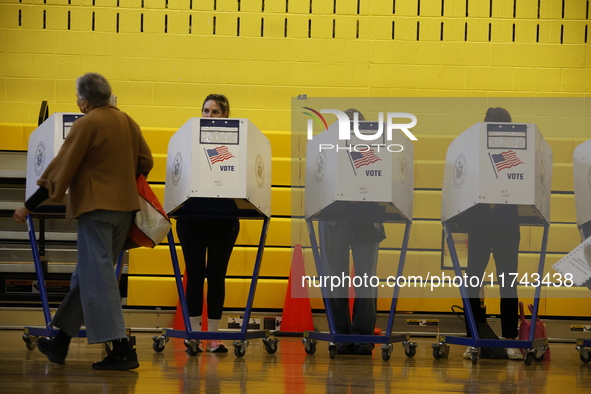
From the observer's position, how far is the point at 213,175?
3641 millimetres

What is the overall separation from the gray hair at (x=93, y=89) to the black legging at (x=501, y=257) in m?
1.88

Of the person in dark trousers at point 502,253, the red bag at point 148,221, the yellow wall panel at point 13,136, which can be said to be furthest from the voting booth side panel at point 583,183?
the yellow wall panel at point 13,136

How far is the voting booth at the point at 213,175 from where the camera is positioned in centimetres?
363

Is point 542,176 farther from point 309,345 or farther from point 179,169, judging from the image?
point 179,169

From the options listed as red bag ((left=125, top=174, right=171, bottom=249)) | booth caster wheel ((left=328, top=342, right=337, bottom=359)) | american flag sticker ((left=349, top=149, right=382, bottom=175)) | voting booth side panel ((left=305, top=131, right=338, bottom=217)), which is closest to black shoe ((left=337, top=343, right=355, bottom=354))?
booth caster wheel ((left=328, top=342, right=337, bottom=359))

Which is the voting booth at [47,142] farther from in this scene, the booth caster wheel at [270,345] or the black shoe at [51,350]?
the booth caster wheel at [270,345]

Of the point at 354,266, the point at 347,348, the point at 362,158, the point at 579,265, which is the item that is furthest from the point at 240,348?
the point at 579,265

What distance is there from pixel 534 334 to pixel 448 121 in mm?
1925

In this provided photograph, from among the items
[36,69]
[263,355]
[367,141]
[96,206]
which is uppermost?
[36,69]

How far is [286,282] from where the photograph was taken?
213 inches

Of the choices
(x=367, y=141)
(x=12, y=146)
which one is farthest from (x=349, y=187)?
(x=12, y=146)

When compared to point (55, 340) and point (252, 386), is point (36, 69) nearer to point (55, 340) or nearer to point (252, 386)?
point (55, 340)

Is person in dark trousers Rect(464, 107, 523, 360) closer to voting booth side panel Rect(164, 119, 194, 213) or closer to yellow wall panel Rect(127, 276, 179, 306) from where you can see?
voting booth side panel Rect(164, 119, 194, 213)

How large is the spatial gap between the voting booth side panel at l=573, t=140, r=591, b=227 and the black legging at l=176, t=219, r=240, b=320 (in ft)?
5.50
